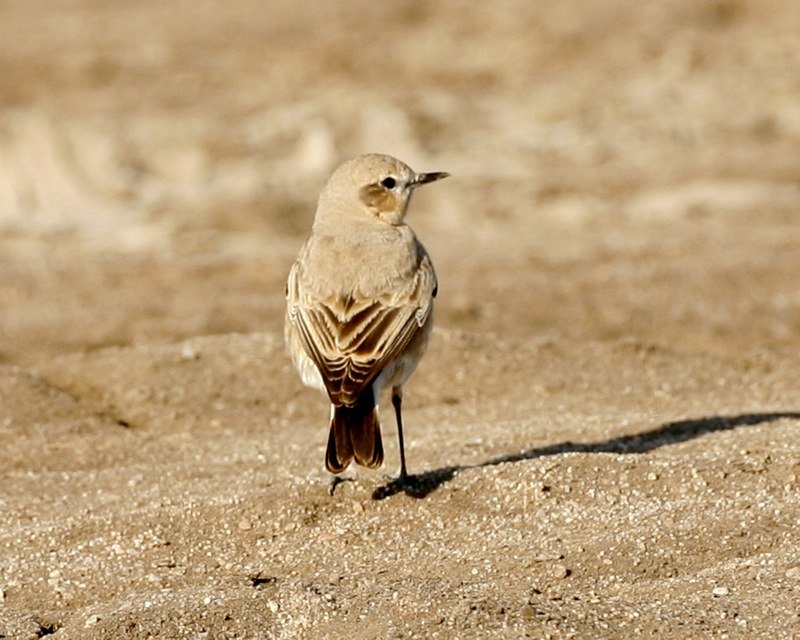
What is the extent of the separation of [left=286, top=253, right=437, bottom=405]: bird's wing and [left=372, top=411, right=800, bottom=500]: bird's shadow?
0.64 meters

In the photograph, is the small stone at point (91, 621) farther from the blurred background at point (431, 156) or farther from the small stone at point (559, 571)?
the blurred background at point (431, 156)

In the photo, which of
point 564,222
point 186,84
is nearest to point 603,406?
point 564,222

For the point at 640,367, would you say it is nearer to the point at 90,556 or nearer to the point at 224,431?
the point at 224,431

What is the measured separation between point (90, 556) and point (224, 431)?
285 cm

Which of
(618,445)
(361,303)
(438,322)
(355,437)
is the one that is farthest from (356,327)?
(438,322)

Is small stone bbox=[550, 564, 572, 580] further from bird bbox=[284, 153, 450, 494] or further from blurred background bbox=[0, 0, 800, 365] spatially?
blurred background bbox=[0, 0, 800, 365]

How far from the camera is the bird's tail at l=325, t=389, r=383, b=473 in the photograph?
23.0ft

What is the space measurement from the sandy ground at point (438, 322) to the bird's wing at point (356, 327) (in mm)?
651

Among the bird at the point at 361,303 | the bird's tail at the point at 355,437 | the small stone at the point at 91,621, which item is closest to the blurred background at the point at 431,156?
the bird at the point at 361,303

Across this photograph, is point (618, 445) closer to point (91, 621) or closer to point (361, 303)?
point (361, 303)

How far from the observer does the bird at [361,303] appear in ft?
23.5

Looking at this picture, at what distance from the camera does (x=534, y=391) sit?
1067 cm

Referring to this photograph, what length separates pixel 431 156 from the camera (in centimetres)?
2083

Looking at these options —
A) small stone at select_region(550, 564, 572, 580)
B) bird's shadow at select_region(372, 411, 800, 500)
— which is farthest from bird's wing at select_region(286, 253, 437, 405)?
small stone at select_region(550, 564, 572, 580)
